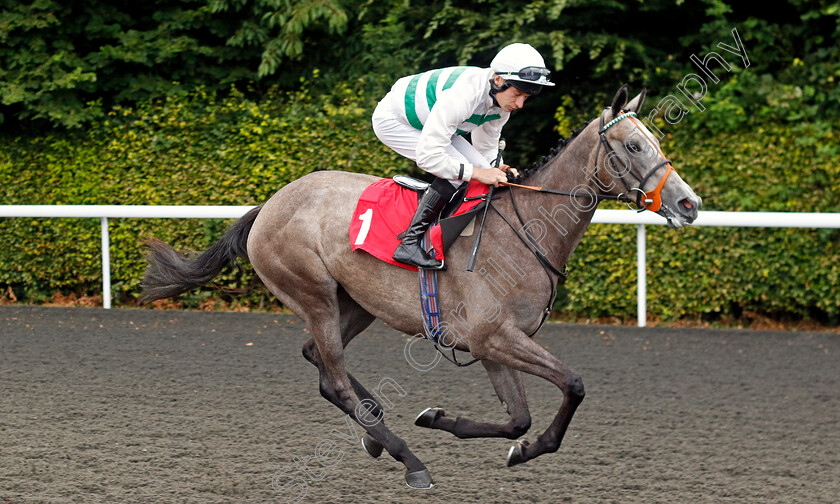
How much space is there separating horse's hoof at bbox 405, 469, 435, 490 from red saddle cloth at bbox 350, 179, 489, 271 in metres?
0.92

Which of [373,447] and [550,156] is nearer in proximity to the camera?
[550,156]

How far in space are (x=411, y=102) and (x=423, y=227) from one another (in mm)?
642

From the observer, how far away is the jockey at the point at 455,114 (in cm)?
400

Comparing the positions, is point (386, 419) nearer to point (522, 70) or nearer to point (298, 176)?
point (522, 70)

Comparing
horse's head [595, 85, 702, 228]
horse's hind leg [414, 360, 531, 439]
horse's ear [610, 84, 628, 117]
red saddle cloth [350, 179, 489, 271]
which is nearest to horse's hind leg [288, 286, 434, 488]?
horse's hind leg [414, 360, 531, 439]

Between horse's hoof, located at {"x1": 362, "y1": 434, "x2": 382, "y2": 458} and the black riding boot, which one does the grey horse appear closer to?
horse's hoof, located at {"x1": 362, "y1": 434, "x2": 382, "y2": 458}

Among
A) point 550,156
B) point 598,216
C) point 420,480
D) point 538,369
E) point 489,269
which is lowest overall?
point 598,216

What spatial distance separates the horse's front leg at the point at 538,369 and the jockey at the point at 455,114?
1.46 ft

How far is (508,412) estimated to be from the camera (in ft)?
13.7

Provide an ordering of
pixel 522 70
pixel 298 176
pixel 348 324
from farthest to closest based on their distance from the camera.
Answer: pixel 298 176, pixel 348 324, pixel 522 70

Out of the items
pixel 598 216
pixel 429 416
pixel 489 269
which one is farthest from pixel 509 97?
pixel 598 216

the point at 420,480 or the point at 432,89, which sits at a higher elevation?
the point at 432,89

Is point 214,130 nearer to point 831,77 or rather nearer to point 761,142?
point 761,142

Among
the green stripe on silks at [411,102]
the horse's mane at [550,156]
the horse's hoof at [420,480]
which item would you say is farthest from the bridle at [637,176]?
the horse's hoof at [420,480]
